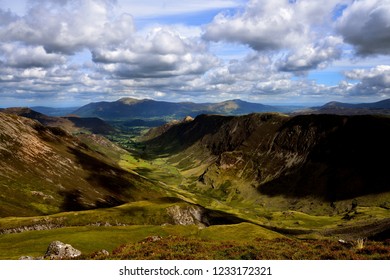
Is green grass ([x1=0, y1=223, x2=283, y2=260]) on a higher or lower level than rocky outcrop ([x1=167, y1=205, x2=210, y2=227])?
higher

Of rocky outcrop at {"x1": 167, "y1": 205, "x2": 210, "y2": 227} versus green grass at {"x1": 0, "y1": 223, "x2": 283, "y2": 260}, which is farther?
rocky outcrop at {"x1": 167, "y1": 205, "x2": 210, "y2": 227}

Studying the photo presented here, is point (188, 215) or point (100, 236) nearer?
point (100, 236)

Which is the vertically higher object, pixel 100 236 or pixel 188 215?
pixel 100 236

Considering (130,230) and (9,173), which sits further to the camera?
(9,173)

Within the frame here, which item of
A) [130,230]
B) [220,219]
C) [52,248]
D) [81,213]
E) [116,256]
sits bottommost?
[220,219]

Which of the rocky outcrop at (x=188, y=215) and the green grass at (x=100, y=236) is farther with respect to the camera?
the rocky outcrop at (x=188, y=215)

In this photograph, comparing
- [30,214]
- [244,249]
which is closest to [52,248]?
[244,249]

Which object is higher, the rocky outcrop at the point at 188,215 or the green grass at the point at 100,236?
the green grass at the point at 100,236
